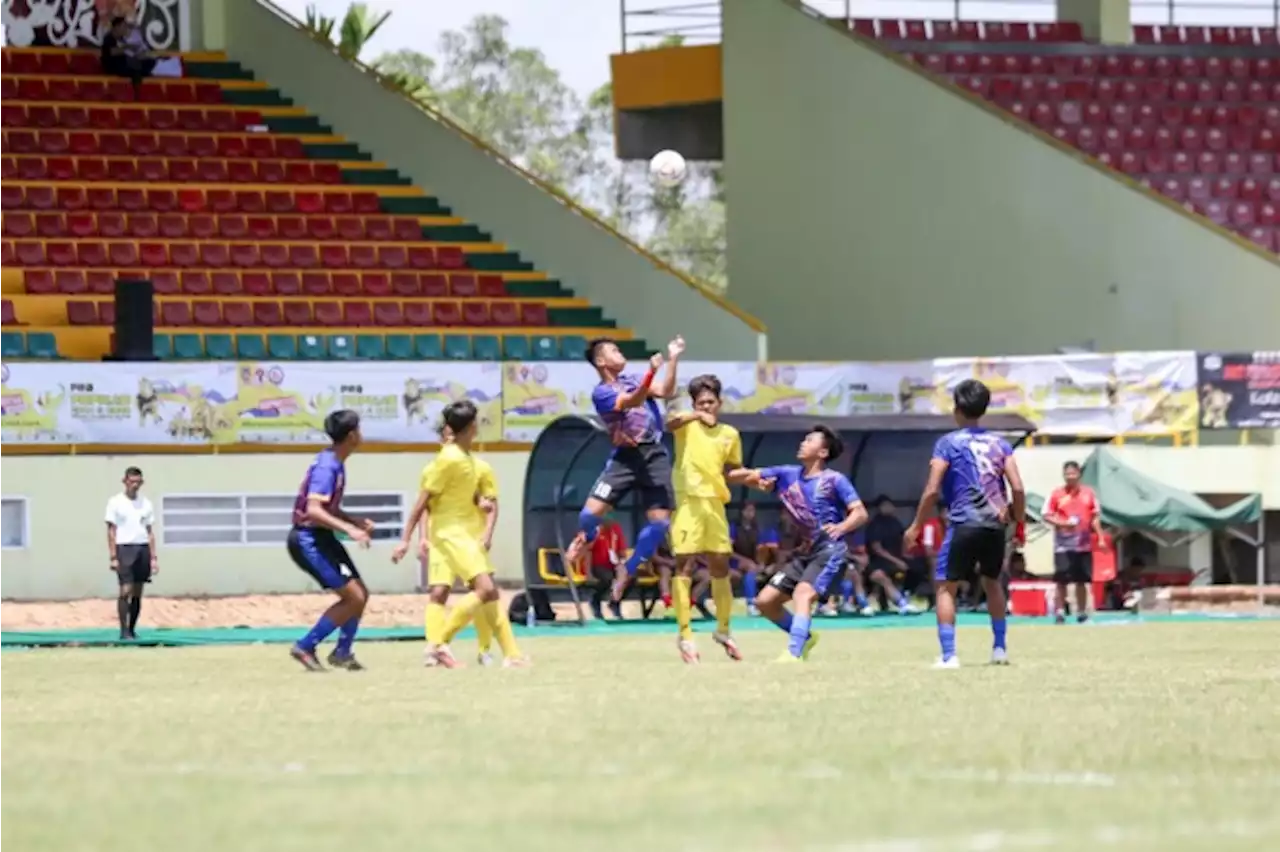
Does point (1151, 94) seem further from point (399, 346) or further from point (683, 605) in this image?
point (683, 605)

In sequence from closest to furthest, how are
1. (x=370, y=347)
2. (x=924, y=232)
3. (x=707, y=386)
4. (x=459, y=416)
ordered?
(x=459, y=416)
(x=707, y=386)
(x=370, y=347)
(x=924, y=232)

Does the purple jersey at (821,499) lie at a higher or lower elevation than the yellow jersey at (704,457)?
lower

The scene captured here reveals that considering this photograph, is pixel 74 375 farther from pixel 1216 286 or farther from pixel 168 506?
pixel 1216 286

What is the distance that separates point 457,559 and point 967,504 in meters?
3.41

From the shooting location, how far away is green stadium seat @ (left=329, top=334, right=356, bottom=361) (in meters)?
37.2

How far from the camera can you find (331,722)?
41.0 feet

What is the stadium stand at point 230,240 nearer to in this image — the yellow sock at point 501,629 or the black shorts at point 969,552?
the yellow sock at point 501,629

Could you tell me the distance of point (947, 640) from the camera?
17.3 meters

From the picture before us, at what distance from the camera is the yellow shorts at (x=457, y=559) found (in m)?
17.8

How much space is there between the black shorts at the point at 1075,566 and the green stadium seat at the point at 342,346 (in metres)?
11.9

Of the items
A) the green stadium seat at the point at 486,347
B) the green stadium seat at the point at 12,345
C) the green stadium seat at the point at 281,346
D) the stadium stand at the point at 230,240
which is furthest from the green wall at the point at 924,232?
the green stadium seat at the point at 12,345

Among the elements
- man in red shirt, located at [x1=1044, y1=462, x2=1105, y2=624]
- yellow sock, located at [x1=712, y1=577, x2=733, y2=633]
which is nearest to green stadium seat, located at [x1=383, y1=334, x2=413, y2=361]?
man in red shirt, located at [x1=1044, y1=462, x2=1105, y2=624]

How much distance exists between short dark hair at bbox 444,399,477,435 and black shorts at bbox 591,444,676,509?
Result: 245cm

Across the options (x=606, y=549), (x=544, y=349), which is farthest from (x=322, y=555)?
(x=544, y=349)
